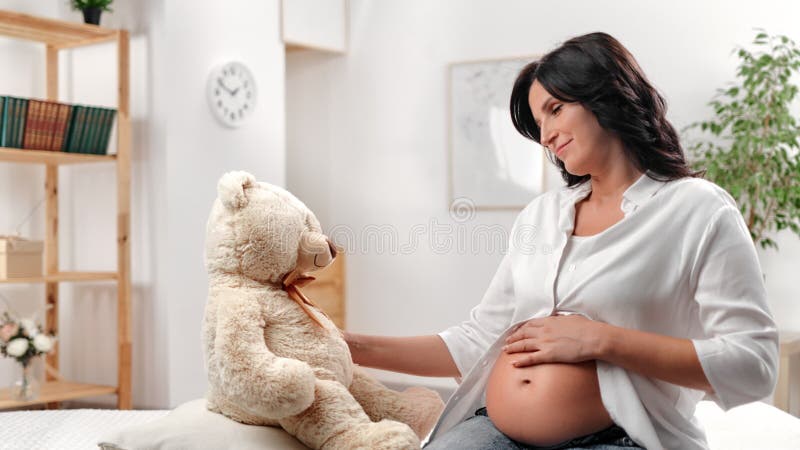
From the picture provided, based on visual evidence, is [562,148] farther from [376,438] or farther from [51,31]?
[51,31]

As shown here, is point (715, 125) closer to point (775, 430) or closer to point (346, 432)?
point (775, 430)

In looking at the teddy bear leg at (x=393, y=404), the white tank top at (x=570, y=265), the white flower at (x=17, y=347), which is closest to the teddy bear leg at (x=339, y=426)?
the teddy bear leg at (x=393, y=404)

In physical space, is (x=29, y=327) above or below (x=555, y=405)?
below

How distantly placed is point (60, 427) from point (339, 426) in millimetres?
923

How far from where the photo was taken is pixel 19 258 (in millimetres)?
3725

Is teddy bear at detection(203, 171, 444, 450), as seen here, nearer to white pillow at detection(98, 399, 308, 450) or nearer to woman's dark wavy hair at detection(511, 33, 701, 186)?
white pillow at detection(98, 399, 308, 450)

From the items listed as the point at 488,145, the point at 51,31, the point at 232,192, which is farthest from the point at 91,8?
the point at 232,192

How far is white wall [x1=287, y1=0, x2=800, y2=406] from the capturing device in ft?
14.5

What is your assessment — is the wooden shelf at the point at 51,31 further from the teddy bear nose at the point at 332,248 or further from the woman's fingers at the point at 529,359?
the woman's fingers at the point at 529,359

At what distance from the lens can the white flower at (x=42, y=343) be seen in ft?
12.0

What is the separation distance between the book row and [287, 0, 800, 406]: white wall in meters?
1.65

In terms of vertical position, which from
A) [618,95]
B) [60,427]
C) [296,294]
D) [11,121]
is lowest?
[60,427]

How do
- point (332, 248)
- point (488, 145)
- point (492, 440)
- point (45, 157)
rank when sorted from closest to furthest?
point (492, 440) → point (332, 248) → point (45, 157) → point (488, 145)

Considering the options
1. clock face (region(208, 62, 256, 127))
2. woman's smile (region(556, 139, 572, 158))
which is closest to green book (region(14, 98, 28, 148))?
clock face (region(208, 62, 256, 127))
